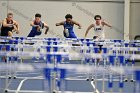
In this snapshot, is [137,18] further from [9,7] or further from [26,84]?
[26,84]

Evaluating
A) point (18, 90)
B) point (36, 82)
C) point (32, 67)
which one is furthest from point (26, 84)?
point (32, 67)

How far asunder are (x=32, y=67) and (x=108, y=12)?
13.7m

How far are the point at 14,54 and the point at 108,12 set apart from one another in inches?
466

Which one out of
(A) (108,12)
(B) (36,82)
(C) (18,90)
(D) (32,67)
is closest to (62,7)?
(A) (108,12)

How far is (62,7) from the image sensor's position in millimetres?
18172

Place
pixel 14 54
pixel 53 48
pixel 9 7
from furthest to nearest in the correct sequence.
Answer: pixel 9 7 < pixel 53 48 < pixel 14 54

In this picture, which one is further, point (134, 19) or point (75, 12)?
point (75, 12)

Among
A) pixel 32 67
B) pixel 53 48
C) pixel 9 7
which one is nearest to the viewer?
pixel 32 67

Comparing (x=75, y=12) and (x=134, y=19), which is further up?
(x=75, y=12)

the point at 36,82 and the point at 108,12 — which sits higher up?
the point at 108,12

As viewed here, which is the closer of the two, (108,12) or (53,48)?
(53,48)

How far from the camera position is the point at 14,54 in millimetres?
6797

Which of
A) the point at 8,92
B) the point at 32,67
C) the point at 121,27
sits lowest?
the point at 8,92

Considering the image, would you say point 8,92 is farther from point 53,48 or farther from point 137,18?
point 137,18
